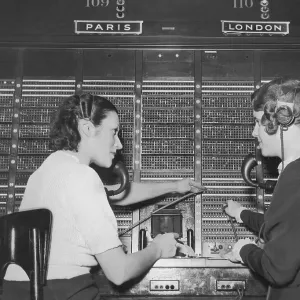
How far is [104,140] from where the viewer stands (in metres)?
1.64

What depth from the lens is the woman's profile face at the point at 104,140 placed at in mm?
1622

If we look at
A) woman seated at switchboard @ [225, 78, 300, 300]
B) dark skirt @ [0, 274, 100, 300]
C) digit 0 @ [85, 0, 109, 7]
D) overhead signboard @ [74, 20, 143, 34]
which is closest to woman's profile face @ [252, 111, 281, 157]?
woman seated at switchboard @ [225, 78, 300, 300]

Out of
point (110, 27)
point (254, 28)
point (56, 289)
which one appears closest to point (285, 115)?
point (56, 289)

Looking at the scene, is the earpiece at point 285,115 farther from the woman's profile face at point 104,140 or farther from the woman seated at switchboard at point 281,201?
the woman's profile face at point 104,140

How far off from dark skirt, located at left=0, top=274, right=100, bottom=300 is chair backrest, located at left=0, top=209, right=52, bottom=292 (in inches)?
6.0

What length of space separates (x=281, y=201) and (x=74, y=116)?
78cm

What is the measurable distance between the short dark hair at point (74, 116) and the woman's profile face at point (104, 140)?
2 centimetres

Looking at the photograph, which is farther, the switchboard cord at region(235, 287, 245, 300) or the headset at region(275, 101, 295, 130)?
the switchboard cord at region(235, 287, 245, 300)

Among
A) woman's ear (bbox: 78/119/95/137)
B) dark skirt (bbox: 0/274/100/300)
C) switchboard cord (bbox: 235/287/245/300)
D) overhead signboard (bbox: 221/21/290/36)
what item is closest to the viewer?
dark skirt (bbox: 0/274/100/300)

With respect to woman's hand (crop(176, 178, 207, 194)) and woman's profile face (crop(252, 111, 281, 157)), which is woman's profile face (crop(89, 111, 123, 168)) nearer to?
woman's profile face (crop(252, 111, 281, 157))

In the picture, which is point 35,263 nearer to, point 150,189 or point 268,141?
point 268,141

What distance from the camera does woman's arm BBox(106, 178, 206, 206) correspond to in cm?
232

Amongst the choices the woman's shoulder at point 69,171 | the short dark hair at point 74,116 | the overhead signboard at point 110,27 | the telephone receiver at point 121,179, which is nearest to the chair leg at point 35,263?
the woman's shoulder at point 69,171

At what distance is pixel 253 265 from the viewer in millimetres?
1429
